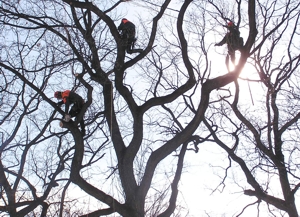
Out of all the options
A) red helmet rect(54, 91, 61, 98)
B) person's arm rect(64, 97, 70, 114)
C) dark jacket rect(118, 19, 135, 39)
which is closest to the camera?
person's arm rect(64, 97, 70, 114)

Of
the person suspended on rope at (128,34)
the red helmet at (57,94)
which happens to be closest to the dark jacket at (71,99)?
the red helmet at (57,94)

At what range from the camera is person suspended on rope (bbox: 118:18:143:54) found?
21.8 ft

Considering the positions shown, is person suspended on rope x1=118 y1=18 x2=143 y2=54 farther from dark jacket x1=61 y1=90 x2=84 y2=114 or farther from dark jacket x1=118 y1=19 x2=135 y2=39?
dark jacket x1=61 y1=90 x2=84 y2=114

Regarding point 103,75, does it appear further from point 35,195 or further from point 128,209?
point 35,195

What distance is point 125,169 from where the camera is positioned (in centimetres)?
577

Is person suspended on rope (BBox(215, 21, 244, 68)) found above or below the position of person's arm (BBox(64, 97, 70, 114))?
above

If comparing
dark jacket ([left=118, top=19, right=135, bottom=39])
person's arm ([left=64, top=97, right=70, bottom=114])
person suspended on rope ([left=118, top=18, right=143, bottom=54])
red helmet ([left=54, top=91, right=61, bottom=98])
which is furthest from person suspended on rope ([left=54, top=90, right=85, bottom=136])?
dark jacket ([left=118, top=19, right=135, bottom=39])

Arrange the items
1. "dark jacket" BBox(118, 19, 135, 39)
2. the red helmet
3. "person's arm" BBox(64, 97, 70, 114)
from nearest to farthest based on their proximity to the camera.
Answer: "person's arm" BBox(64, 97, 70, 114) → "dark jacket" BBox(118, 19, 135, 39) → the red helmet

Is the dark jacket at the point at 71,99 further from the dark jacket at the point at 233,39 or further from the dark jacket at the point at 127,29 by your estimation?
the dark jacket at the point at 233,39

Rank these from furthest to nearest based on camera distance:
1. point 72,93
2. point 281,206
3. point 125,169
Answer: point 281,206, point 72,93, point 125,169

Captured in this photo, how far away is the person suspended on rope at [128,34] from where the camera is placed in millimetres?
6655

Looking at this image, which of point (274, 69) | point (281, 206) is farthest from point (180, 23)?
point (281, 206)

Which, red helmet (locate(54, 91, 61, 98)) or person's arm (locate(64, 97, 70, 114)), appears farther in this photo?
red helmet (locate(54, 91, 61, 98))

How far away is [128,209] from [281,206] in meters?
3.80
